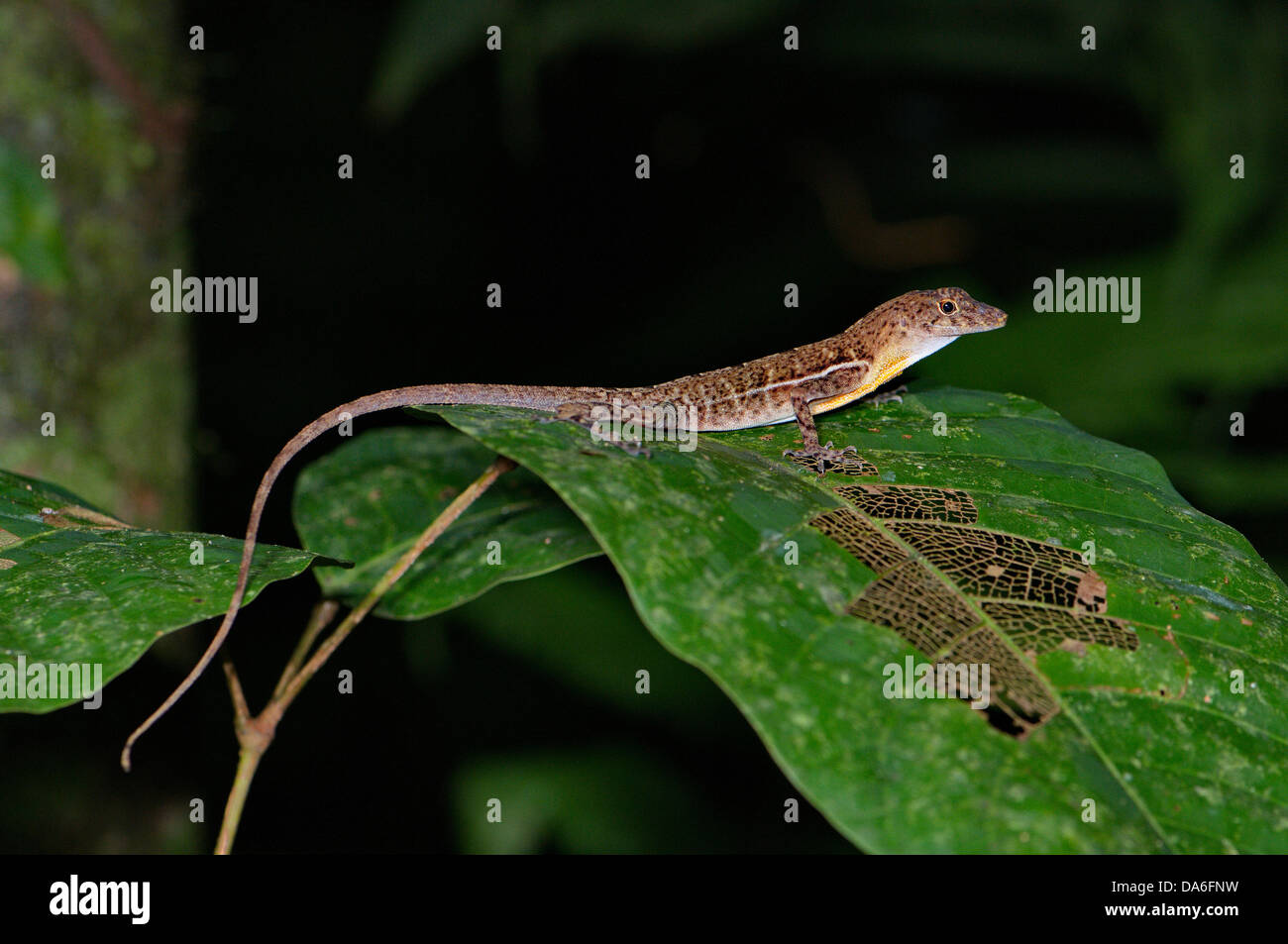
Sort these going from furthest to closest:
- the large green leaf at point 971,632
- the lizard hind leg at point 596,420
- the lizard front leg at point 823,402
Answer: the lizard front leg at point 823,402 → the lizard hind leg at point 596,420 → the large green leaf at point 971,632

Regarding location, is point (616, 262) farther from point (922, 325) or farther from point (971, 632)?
point (971, 632)

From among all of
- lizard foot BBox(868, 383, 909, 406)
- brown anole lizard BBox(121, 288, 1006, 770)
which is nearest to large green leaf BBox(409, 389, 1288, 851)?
lizard foot BBox(868, 383, 909, 406)

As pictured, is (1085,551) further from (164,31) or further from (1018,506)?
(164,31)

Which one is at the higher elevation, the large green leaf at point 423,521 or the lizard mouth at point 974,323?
the lizard mouth at point 974,323

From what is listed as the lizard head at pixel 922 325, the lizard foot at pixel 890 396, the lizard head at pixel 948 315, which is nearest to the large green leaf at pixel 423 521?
the lizard foot at pixel 890 396

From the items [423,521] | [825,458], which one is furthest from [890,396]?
[423,521]

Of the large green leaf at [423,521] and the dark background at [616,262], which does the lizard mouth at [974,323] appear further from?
the large green leaf at [423,521]
